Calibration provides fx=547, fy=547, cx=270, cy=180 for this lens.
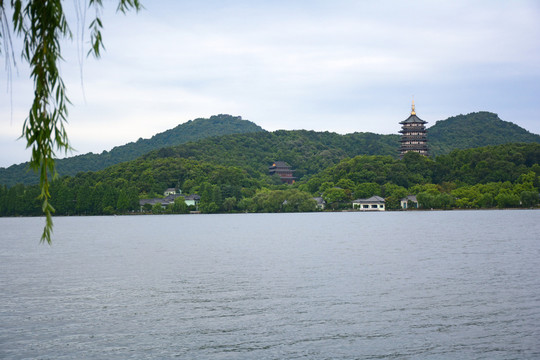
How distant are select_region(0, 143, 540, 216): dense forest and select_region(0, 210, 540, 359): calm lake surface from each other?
7454 centimetres

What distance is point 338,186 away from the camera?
11969cm

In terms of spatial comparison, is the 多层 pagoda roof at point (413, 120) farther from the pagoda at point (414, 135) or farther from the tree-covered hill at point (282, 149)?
the tree-covered hill at point (282, 149)

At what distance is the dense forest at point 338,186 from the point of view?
103 m

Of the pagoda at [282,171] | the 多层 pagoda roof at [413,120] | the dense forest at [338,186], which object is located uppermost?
the 多层 pagoda roof at [413,120]

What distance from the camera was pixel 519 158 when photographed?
357 feet

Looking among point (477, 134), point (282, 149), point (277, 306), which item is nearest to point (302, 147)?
point (282, 149)

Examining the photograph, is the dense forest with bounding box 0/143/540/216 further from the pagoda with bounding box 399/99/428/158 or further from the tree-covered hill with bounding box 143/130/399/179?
the pagoda with bounding box 399/99/428/158

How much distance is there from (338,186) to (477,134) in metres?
88.2

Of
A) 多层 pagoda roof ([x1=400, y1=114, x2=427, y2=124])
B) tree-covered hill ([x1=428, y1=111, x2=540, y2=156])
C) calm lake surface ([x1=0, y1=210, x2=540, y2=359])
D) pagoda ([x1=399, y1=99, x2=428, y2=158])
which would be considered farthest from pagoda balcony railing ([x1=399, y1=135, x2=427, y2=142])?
calm lake surface ([x1=0, y1=210, x2=540, y2=359])

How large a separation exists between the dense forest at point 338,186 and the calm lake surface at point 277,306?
245ft

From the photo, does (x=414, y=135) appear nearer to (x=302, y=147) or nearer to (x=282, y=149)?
(x=302, y=147)

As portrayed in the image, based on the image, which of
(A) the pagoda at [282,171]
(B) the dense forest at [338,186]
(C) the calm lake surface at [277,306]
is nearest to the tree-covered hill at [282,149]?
(A) the pagoda at [282,171]

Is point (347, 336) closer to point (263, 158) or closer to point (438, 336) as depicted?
point (438, 336)

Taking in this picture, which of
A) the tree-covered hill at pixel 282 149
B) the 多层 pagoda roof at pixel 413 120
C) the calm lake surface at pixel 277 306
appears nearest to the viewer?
the calm lake surface at pixel 277 306
